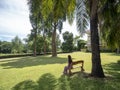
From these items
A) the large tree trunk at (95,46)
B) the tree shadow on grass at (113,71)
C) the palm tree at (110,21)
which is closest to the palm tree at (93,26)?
the large tree trunk at (95,46)

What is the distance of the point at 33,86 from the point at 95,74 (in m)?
3.72

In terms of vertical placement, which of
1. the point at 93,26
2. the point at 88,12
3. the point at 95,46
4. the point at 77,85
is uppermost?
the point at 88,12

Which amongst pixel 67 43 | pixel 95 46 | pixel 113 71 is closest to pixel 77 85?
pixel 95 46

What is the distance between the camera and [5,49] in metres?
94.5

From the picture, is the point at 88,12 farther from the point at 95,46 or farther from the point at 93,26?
the point at 95,46

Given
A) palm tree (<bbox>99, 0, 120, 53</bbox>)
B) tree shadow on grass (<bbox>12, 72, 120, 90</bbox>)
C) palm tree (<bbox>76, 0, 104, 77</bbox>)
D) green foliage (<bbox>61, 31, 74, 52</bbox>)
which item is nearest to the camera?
tree shadow on grass (<bbox>12, 72, 120, 90</bbox>)

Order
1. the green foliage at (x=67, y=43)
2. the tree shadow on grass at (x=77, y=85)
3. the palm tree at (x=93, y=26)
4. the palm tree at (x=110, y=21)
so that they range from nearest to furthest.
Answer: the tree shadow on grass at (x=77, y=85)
the palm tree at (x=93, y=26)
the palm tree at (x=110, y=21)
the green foliage at (x=67, y=43)

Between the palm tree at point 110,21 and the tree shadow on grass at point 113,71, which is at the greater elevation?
the palm tree at point 110,21

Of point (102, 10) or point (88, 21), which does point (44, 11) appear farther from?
point (102, 10)

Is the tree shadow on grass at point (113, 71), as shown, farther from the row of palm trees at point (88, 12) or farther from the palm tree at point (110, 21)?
the palm tree at point (110, 21)

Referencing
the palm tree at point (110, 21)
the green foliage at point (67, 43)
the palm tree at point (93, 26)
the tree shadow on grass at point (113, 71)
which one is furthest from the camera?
the green foliage at point (67, 43)

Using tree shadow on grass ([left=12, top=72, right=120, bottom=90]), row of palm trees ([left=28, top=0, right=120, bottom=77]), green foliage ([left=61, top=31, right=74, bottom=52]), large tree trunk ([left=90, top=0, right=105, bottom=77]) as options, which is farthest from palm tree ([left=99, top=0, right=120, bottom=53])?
green foliage ([left=61, top=31, right=74, bottom=52])

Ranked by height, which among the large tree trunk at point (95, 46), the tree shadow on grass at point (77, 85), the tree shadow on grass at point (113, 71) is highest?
the large tree trunk at point (95, 46)

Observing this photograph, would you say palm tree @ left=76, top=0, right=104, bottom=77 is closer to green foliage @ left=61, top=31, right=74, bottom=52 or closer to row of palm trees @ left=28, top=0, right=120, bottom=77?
row of palm trees @ left=28, top=0, right=120, bottom=77
